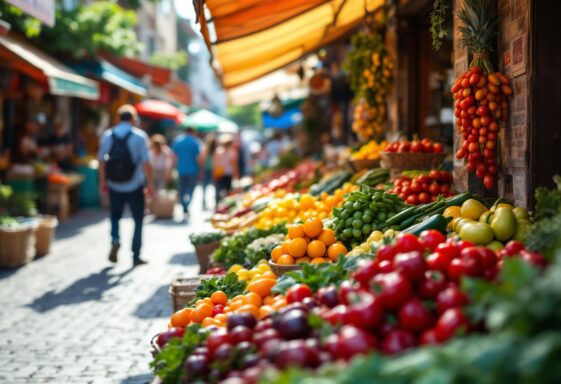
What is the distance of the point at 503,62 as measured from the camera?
4887 millimetres

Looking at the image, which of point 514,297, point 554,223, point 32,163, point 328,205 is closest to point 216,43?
point 328,205

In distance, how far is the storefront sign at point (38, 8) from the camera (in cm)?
698

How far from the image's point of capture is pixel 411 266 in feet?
8.59

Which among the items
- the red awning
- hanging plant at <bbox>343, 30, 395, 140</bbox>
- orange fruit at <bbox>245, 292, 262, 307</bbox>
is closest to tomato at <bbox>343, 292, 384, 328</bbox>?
orange fruit at <bbox>245, 292, 262, 307</bbox>

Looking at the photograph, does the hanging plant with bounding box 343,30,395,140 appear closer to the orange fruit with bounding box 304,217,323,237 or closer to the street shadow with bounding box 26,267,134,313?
the street shadow with bounding box 26,267,134,313

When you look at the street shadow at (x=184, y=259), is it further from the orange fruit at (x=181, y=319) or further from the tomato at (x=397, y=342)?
the tomato at (x=397, y=342)

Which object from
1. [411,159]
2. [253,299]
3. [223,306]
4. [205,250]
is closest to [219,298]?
[223,306]

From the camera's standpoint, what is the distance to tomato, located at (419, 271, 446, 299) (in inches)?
100

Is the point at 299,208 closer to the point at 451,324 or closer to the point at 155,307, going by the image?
the point at 155,307

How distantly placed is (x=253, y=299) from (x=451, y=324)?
64.5 inches

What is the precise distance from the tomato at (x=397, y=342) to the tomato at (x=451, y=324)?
4.5 inches

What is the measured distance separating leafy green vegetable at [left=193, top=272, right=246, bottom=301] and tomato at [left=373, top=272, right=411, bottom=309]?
6.23 ft

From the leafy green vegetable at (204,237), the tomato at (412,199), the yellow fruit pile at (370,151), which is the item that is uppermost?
the yellow fruit pile at (370,151)

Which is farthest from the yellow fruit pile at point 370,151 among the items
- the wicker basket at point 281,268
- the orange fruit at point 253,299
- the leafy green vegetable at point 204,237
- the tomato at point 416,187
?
the orange fruit at point 253,299
